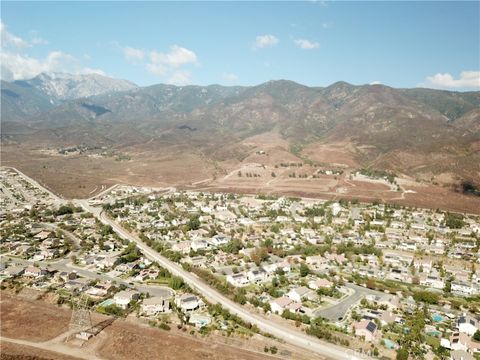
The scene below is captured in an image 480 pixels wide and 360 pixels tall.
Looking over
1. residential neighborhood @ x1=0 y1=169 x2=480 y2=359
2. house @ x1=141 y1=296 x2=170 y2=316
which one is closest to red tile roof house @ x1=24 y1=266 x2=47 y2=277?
residential neighborhood @ x1=0 y1=169 x2=480 y2=359

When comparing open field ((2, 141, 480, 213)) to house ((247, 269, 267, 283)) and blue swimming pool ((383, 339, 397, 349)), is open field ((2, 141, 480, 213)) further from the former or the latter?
blue swimming pool ((383, 339, 397, 349))

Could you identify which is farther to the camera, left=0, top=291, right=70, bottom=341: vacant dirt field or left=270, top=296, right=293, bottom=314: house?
left=270, top=296, right=293, bottom=314: house

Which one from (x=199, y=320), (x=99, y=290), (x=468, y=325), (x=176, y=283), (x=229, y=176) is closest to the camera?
(x=468, y=325)

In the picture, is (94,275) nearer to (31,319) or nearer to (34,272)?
(34,272)

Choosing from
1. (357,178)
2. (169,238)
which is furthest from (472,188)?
(169,238)

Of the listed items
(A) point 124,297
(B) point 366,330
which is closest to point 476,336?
(B) point 366,330

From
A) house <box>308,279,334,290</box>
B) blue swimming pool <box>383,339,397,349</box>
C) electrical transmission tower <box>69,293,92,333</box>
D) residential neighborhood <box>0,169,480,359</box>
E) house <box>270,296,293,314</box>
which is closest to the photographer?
blue swimming pool <box>383,339,397,349</box>

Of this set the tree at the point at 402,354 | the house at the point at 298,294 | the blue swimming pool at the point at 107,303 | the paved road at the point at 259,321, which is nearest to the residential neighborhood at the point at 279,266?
the house at the point at 298,294

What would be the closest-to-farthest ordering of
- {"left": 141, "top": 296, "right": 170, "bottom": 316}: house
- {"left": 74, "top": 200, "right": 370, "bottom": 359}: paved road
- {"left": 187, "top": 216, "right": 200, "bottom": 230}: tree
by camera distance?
{"left": 74, "top": 200, "right": 370, "bottom": 359}: paved road < {"left": 141, "top": 296, "right": 170, "bottom": 316}: house < {"left": 187, "top": 216, "right": 200, "bottom": 230}: tree
